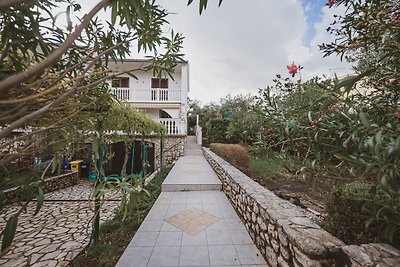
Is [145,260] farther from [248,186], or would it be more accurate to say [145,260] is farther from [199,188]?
[199,188]

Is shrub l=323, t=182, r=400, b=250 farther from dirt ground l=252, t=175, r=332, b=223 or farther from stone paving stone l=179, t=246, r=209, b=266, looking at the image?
dirt ground l=252, t=175, r=332, b=223

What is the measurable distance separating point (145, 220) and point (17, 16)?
426cm

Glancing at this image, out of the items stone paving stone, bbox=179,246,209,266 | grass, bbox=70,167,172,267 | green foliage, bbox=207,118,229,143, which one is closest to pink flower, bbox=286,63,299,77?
grass, bbox=70,167,172,267

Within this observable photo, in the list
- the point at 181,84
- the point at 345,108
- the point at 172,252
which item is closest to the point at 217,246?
the point at 172,252

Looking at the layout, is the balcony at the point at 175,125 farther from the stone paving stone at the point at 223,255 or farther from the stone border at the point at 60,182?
the stone paving stone at the point at 223,255

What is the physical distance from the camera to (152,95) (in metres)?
17.0

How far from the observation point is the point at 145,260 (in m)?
3.01

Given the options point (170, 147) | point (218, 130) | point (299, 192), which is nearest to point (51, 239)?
point (299, 192)

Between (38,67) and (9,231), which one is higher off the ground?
(38,67)

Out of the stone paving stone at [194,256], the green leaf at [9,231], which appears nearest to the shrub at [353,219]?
the stone paving stone at [194,256]

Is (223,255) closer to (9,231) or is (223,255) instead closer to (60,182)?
(9,231)

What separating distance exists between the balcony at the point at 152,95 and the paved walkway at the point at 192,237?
1198 centimetres

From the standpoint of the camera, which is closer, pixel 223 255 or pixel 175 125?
pixel 223 255

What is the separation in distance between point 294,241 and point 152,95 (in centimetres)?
1635
